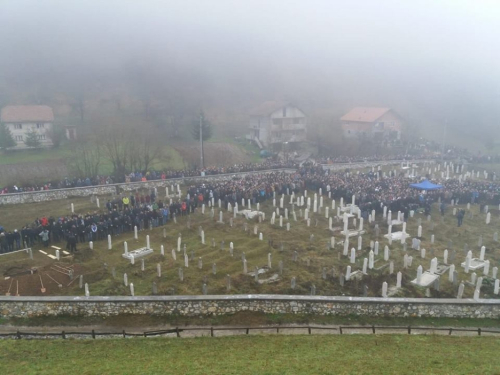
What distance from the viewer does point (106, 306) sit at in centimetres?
1400

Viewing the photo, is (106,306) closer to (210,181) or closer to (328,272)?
(328,272)

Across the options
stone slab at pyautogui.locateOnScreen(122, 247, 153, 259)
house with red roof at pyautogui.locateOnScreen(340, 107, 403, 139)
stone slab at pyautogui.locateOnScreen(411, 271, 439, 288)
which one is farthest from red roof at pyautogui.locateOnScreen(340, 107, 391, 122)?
stone slab at pyautogui.locateOnScreen(122, 247, 153, 259)

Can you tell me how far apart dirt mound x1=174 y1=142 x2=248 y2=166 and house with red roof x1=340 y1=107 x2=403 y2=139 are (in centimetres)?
1983

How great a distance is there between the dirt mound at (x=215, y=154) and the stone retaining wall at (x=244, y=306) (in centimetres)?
3295

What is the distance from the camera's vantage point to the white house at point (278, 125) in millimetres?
58469

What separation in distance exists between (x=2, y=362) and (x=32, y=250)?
10.5 metres

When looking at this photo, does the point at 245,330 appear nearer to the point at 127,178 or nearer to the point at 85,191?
the point at 85,191

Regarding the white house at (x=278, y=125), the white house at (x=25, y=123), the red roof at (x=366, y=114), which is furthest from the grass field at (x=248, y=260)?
the red roof at (x=366, y=114)

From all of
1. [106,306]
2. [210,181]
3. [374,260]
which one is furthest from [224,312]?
[210,181]

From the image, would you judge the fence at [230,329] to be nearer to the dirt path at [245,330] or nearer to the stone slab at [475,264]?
the dirt path at [245,330]

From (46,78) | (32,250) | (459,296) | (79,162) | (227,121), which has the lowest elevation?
(459,296)

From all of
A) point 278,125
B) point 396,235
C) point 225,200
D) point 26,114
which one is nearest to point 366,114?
point 278,125

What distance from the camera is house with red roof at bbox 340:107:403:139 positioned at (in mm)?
62438

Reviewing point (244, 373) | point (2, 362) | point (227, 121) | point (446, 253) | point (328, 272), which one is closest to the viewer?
point (244, 373)
